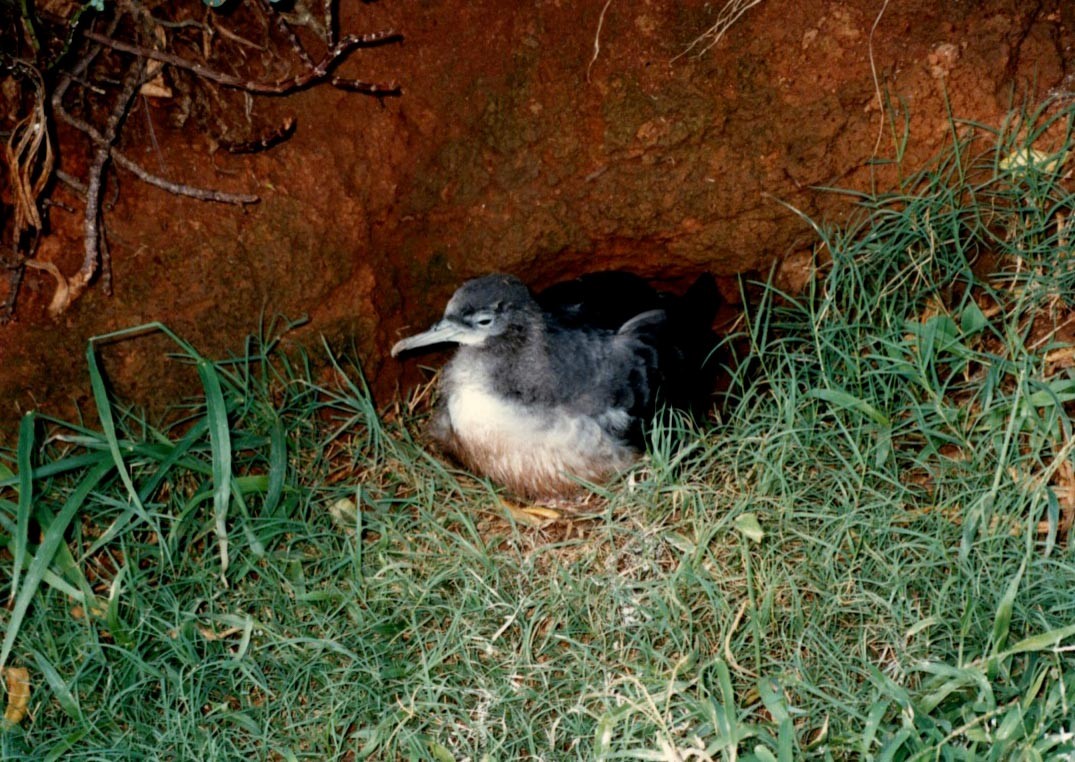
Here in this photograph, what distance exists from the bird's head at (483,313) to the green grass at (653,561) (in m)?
0.40

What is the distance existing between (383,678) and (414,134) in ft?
6.69

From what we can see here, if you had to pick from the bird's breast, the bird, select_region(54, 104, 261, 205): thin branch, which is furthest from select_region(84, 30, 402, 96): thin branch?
the bird's breast

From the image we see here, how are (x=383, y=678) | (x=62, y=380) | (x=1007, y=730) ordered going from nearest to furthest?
(x=1007, y=730) → (x=383, y=678) → (x=62, y=380)

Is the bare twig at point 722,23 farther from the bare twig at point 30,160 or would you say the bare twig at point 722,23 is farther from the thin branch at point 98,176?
the bare twig at point 30,160

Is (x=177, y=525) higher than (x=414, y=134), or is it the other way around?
(x=414, y=134)

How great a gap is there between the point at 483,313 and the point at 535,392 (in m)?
0.31

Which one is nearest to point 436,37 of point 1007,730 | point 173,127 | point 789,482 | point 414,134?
point 414,134

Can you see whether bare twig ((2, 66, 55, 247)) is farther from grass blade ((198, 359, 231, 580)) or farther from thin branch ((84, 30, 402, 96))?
grass blade ((198, 359, 231, 580))

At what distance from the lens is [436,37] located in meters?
4.30

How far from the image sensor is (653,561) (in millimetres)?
3475

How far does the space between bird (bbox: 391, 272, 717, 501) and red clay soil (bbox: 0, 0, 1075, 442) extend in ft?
1.81

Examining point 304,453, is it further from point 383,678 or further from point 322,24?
point 322,24

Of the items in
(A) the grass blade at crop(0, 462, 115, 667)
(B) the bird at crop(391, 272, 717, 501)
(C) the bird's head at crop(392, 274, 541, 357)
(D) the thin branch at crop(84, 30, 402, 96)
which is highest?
(D) the thin branch at crop(84, 30, 402, 96)

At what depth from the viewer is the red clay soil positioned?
13.0ft
